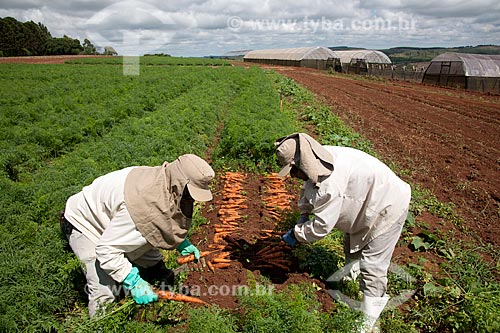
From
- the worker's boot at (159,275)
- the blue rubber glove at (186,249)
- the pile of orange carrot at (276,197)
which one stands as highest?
the blue rubber glove at (186,249)

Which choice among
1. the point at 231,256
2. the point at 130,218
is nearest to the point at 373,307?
the point at 231,256

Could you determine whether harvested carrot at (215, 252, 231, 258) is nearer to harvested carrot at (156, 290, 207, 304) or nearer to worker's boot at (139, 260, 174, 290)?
worker's boot at (139, 260, 174, 290)

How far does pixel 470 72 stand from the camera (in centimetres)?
2739

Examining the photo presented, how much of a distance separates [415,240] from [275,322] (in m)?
3.27

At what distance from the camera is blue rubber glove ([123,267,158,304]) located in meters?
3.21

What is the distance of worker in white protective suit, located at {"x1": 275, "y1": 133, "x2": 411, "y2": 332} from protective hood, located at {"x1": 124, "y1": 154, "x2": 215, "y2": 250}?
33.6 inches

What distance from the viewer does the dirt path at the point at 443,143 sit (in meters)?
7.26

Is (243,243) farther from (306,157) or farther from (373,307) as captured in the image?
(306,157)

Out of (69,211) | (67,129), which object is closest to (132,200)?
(69,211)

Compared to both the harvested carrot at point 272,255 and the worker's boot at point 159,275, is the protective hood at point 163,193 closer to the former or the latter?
the worker's boot at point 159,275

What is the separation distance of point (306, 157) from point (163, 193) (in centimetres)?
138

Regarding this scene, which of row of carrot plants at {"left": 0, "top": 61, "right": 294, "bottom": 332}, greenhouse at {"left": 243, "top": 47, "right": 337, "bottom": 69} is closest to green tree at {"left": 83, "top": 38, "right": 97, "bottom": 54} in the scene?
greenhouse at {"left": 243, "top": 47, "right": 337, "bottom": 69}

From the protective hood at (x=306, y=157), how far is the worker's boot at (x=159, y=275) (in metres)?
1.86

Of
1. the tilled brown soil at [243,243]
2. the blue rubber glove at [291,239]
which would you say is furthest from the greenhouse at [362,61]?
the blue rubber glove at [291,239]
